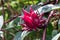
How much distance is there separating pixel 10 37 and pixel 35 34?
418mm

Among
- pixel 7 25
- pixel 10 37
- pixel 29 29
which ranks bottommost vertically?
pixel 10 37

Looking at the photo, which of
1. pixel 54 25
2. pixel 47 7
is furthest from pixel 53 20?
pixel 47 7

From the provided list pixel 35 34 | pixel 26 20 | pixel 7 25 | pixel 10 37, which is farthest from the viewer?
pixel 10 37

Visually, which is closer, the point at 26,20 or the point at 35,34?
the point at 26,20

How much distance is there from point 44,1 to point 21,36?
0.37 m

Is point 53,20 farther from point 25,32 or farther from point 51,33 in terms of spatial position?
point 25,32

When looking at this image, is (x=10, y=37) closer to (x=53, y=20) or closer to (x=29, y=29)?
(x=53, y=20)

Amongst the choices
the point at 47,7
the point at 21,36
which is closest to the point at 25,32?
the point at 21,36

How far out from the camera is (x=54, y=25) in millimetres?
1252

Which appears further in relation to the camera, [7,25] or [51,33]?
[7,25]

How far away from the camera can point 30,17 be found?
36.2 inches

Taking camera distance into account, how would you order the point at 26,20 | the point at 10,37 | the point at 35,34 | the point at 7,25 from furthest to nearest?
the point at 10,37 → the point at 7,25 → the point at 35,34 → the point at 26,20

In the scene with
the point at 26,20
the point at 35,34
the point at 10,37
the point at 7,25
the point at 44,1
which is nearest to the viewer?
the point at 26,20

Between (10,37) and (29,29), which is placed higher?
(29,29)
